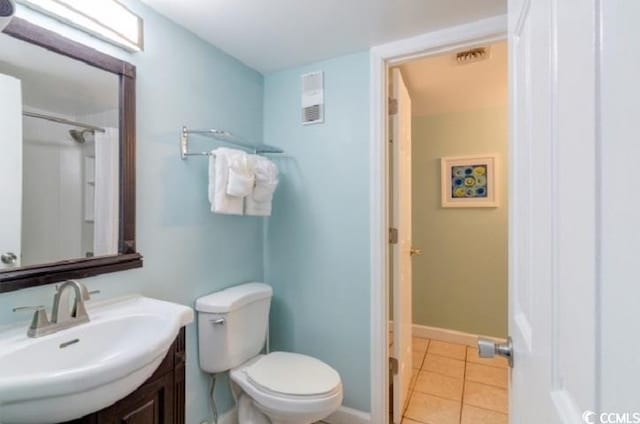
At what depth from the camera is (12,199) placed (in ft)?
3.31

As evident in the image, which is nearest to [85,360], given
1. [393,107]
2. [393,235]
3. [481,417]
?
[393,235]

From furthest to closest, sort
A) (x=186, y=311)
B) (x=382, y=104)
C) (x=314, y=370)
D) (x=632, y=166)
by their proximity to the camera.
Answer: (x=382, y=104) → (x=314, y=370) → (x=186, y=311) → (x=632, y=166)

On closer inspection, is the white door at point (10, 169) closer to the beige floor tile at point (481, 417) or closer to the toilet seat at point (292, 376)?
the toilet seat at point (292, 376)

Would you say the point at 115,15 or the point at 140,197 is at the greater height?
the point at 115,15

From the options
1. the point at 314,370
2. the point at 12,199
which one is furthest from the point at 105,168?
the point at 314,370

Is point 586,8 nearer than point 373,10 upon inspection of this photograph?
Yes

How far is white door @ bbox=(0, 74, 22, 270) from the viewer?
987 millimetres

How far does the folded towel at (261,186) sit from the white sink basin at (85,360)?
651mm

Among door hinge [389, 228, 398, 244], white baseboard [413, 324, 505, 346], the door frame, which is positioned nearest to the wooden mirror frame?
the door frame

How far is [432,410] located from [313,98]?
2058 mm

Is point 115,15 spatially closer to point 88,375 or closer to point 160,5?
point 160,5

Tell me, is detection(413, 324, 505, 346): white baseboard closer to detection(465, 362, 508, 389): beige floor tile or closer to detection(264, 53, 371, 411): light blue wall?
detection(465, 362, 508, 389): beige floor tile

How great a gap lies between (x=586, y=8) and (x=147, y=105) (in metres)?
1.49

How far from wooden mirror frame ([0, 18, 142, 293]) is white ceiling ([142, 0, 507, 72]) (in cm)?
37
